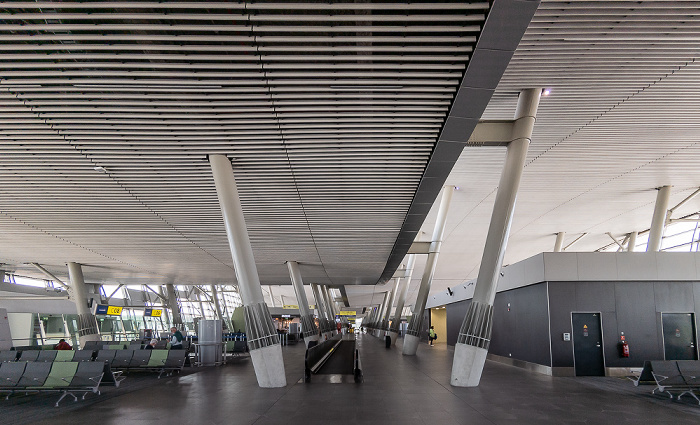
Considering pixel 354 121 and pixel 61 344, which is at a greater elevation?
pixel 354 121

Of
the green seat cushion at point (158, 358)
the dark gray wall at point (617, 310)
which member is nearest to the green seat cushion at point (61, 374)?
the green seat cushion at point (158, 358)

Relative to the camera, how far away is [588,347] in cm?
1469

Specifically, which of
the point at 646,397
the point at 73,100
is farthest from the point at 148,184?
the point at 646,397

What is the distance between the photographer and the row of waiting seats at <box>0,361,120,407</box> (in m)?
9.92

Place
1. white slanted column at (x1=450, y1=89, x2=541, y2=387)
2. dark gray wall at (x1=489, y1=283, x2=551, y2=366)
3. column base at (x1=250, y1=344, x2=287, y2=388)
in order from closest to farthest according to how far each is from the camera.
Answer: column base at (x1=250, y1=344, x2=287, y2=388), white slanted column at (x1=450, y1=89, x2=541, y2=387), dark gray wall at (x1=489, y1=283, x2=551, y2=366)

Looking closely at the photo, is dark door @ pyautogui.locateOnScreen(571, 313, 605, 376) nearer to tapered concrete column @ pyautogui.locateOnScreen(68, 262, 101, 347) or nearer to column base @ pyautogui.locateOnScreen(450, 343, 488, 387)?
column base @ pyautogui.locateOnScreen(450, 343, 488, 387)

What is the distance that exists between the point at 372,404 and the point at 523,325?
9.73 metres

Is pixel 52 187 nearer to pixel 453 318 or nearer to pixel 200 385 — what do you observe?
pixel 200 385

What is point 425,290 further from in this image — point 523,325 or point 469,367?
point 469,367

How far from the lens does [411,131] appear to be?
10.9 m

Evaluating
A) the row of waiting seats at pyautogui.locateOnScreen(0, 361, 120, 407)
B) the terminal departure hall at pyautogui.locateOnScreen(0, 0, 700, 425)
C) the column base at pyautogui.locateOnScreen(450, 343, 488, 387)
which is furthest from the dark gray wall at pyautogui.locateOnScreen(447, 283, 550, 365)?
the row of waiting seats at pyautogui.locateOnScreen(0, 361, 120, 407)

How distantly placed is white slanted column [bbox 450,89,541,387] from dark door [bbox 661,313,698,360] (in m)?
6.09

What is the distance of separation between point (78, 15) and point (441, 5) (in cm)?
521

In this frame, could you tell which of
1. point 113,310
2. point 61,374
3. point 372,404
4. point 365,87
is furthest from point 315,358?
point 113,310
